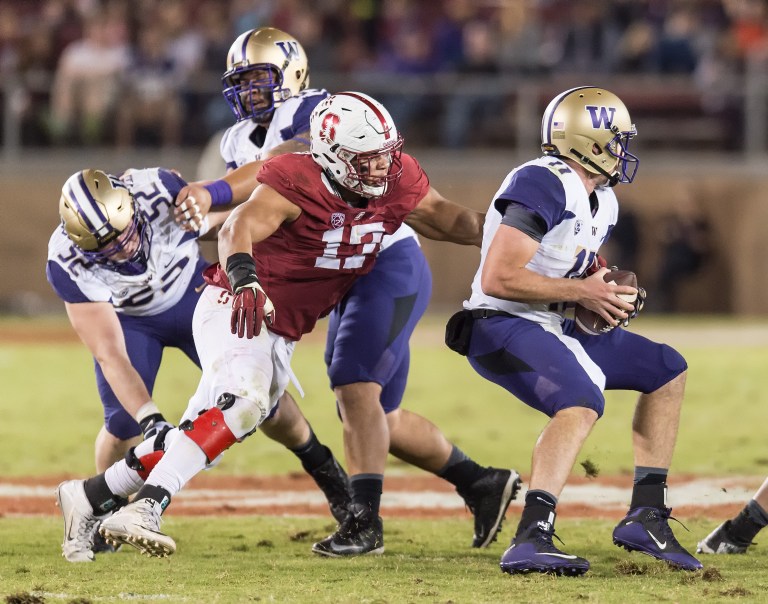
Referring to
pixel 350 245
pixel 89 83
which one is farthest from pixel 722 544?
pixel 89 83

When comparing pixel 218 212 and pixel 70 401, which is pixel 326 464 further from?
pixel 70 401

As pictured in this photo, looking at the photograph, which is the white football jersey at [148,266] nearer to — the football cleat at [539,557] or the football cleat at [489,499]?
the football cleat at [489,499]

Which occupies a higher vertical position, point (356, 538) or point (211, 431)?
point (211, 431)

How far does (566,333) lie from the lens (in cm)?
496

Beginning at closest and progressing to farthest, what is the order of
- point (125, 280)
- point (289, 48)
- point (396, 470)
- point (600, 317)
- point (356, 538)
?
point (600, 317), point (356, 538), point (125, 280), point (289, 48), point (396, 470)

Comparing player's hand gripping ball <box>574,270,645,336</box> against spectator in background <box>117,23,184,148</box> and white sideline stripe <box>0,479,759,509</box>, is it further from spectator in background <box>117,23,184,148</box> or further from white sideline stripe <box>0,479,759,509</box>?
spectator in background <box>117,23,184,148</box>

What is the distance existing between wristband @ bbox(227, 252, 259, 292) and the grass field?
992 mm

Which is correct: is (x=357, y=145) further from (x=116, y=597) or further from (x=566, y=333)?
(x=116, y=597)

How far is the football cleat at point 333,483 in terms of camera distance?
18.7 feet

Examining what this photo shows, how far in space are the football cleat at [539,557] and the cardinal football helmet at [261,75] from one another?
8.49 feet

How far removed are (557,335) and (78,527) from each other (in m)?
1.87

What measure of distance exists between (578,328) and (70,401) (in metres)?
5.92

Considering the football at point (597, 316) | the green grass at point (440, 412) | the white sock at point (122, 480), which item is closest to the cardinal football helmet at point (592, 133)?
the football at point (597, 316)

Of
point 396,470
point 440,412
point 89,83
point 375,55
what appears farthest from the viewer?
point 375,55
